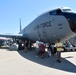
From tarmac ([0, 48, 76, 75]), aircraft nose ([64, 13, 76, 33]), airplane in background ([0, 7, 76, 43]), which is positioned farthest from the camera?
airplane in background ([0, 7, 76, 43])

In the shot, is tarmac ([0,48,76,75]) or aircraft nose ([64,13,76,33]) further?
aircraft nose ([64,13,76,33])

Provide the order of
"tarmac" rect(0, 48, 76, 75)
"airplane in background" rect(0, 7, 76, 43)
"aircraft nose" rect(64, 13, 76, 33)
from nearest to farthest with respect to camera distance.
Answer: "tarmac" rect(0, 48, 76, 75) → "aircraft nose" rect(64, 13, 76, 33) → "airplane in background" rect(0, 7, 76, 43)

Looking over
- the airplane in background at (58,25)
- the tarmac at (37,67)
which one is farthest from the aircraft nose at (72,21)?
the tarmac at (37,67)

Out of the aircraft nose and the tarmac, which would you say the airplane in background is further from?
the tarmac

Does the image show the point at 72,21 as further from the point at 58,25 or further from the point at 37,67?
the point at 37,67

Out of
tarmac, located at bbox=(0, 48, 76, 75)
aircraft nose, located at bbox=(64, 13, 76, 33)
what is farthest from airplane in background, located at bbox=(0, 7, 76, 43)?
tarmac, located at bbox=(0, 48, 76, 75)

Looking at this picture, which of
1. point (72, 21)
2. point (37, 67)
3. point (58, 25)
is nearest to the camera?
point (37, 67)

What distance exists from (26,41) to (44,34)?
10049mm

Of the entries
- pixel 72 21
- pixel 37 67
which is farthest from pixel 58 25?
pixel 37 67

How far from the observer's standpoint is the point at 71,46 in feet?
64.3

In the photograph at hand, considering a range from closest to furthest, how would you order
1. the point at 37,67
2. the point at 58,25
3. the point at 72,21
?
the point at 37,67 → the point at 72,21 → the point at 58,25

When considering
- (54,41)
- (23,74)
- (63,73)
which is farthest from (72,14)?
(23,74)

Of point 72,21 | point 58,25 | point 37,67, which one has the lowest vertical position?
point 37,67

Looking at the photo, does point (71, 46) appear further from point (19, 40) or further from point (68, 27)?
point (19, 40)
